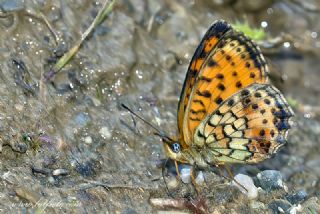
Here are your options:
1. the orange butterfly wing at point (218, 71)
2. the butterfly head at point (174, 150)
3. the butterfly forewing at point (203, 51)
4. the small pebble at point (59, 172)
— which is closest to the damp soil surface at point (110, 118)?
the small pebble at point (59, 172)

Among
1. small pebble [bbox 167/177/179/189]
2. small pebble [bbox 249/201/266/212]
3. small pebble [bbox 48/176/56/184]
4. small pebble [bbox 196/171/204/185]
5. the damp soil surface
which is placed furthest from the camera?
small pebble [bbox 196/171/204/185]

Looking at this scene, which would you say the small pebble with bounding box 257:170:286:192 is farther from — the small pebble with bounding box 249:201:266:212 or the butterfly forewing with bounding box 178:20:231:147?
the butterfly forewing with bounding box 178:20:231:147

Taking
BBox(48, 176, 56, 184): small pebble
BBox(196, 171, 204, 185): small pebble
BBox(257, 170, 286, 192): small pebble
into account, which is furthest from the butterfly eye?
BBox(48, 176, 56, 184): small pebble

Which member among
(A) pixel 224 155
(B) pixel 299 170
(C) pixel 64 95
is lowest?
(B) pixel 299 170

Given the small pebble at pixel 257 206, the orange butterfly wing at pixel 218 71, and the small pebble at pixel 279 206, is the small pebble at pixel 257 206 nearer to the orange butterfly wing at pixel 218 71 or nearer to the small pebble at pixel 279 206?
the small pebble at pixel 279 206

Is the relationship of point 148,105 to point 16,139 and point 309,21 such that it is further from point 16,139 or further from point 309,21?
point 309,21

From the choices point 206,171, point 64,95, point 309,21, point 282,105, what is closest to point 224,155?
point 206,171

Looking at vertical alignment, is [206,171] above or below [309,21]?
below

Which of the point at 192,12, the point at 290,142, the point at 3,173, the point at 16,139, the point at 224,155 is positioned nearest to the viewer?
the point at 3,173
